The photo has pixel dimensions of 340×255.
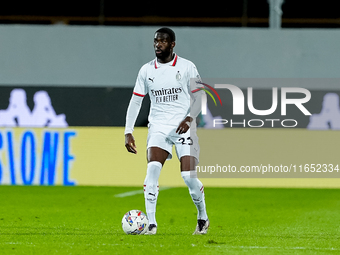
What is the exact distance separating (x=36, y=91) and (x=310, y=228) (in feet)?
29.0

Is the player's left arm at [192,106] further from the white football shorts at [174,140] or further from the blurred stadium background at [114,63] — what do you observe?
the blurred stadium background at [114,63]

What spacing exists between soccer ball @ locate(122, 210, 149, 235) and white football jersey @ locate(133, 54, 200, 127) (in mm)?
865

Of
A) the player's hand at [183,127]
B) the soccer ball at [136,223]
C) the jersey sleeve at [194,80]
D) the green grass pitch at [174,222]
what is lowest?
the green grass pitch at [174,222]

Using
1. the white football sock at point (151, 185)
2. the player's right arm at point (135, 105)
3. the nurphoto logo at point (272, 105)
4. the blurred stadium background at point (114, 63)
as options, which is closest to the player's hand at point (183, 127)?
the white football sock at point (151, 185)

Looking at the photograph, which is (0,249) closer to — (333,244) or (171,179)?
(333,244)

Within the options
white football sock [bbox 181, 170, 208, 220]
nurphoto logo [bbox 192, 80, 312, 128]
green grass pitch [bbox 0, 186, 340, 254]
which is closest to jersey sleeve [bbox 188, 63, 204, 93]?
white football sock [bbox 181, 170, 208, 220]

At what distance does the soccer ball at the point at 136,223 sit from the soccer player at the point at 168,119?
0.20 feet

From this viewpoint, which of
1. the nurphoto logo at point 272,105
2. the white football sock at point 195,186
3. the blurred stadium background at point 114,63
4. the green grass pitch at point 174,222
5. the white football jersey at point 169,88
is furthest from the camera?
the blurred stadium background at point 114,63

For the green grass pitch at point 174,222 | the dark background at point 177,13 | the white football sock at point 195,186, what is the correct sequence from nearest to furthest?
the green grass pitch at point 174,222 < the white football sock at point 195,186 < the dark background at point 177,13

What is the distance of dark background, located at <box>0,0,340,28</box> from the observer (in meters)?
16.2

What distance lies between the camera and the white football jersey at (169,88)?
5.99 metres

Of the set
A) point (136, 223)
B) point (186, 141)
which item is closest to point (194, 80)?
point (186, 141)

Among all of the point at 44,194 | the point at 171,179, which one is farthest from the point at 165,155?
the point at 171,179

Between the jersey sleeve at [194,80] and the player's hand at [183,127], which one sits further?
the jersey sleeve at [194,80]
